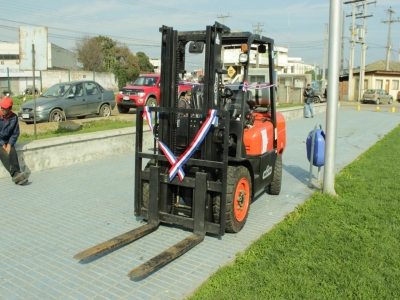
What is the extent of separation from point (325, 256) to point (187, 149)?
6.62ft

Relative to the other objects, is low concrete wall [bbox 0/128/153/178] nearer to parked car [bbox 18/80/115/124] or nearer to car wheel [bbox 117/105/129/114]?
parked car [bbox 18/80/115/124]

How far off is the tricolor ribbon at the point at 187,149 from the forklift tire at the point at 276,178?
8.01ft

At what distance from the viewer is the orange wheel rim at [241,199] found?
5.45 m

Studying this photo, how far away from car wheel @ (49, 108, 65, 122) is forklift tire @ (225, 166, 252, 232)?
37.3 ft

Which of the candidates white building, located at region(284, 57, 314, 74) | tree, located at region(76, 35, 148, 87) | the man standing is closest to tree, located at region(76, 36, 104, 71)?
tree, located at region(76, 35, 148, 87)

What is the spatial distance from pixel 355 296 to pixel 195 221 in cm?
207

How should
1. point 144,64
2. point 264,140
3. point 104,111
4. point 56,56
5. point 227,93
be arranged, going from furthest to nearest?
point 144,64
point 56,56
point 104,111
point 264,140
point 227,93

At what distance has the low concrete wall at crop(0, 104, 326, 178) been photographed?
849 cm

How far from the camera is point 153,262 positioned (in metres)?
4.37

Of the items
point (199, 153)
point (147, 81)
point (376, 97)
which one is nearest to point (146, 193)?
point (199, 153)

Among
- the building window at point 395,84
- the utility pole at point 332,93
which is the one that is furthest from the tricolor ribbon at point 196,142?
the building window at point 395,84

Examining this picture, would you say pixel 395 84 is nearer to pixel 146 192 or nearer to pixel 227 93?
pixel 227 93

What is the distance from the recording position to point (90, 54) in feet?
193

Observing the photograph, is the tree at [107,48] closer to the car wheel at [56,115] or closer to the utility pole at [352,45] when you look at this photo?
the utility pole at [352,45]
